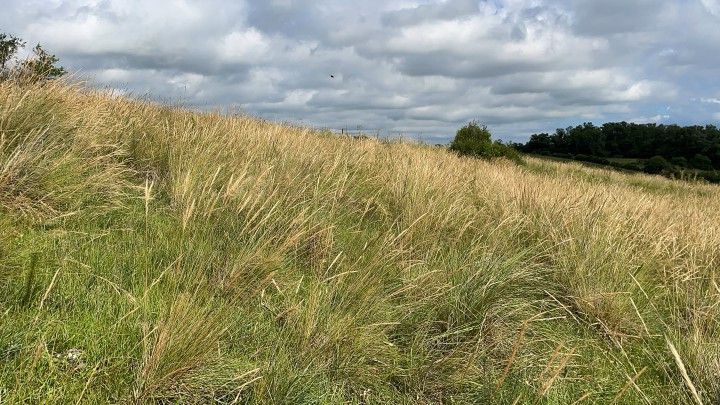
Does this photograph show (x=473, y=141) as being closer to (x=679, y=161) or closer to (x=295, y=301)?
(x=295, y=301)

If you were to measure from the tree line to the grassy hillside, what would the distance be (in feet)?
183

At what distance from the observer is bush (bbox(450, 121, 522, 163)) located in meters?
20.0

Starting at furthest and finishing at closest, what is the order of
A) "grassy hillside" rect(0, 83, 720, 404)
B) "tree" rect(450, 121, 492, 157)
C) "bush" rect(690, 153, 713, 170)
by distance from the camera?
1. "bush" rect(690, 153, 713, 170)
2. "tree" rect(450, 121, 492, 157)
3. "grassy hillside" rect(0, 83, 720, 404)

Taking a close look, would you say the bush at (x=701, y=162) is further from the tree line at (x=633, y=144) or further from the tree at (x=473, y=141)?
the tree at (x=473, y=141)

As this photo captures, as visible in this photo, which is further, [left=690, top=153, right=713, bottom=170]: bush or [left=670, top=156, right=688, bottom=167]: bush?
[left=670, top=156, right=688, bottom=167]: bush

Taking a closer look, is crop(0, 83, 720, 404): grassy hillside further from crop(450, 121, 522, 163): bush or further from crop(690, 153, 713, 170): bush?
crop(690, 153, 713, 170): bush

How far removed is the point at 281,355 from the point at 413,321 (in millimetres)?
949

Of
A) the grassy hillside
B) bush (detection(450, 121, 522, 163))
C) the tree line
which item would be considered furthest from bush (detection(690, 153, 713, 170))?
the grassy hillside

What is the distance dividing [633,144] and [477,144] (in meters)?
58.0

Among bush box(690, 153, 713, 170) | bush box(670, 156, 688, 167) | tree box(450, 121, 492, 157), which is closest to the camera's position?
tree box(450, 121, 492, 157)

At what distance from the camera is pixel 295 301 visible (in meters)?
2.95

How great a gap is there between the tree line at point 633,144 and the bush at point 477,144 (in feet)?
121

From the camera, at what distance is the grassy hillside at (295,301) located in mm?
2182

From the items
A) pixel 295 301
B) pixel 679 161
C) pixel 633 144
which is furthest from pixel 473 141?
pixel 633 144
